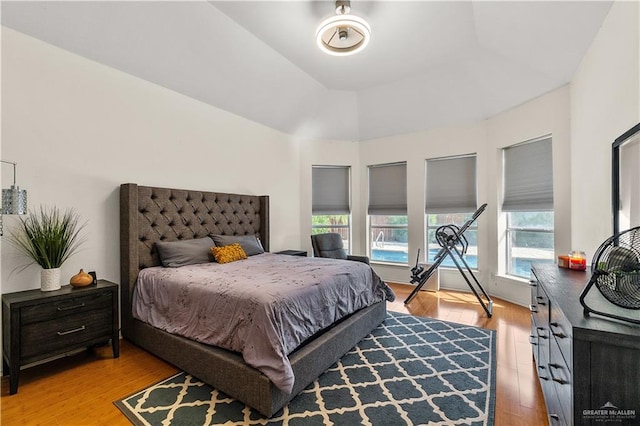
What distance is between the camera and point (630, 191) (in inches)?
72.3

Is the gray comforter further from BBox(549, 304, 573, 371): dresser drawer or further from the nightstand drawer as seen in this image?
BBox(549, 304, 573, 371): dresser drawer

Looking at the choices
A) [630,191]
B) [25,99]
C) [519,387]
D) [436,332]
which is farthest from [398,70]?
[25,99]

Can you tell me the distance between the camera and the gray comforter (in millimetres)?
1793

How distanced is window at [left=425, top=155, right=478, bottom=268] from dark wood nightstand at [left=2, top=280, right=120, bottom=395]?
14.4ft

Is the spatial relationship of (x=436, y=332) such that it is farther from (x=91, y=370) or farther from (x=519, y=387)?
(x=91, y=370)

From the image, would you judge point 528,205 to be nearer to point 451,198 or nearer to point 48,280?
point 451,198

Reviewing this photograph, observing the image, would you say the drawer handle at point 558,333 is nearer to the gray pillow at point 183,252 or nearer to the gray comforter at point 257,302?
the gray comforter at point 257,302

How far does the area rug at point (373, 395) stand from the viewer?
1.76 meters

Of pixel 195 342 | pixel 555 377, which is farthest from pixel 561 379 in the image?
pixel 195 342

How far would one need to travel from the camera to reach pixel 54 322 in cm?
217

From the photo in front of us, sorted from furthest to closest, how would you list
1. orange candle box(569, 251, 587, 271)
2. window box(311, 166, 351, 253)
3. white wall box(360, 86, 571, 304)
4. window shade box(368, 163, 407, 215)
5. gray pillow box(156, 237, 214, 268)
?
window box(311, 166, 351, 253), window shade box(368, 163, 407, 215), white wall box(360, 86, 571, 304), gray pillow box(156, 237, 214, 268), orange candle box(569, 251, 587, 271)

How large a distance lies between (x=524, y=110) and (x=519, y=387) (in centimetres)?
338

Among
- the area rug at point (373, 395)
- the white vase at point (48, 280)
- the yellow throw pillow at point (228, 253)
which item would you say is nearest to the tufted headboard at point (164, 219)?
the yellow throw pillow at point (228, 253)

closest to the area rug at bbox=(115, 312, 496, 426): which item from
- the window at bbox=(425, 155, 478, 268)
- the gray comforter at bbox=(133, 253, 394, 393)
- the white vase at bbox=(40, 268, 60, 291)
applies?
the gray comforter at bbox=(133, 253, 394, 393)
